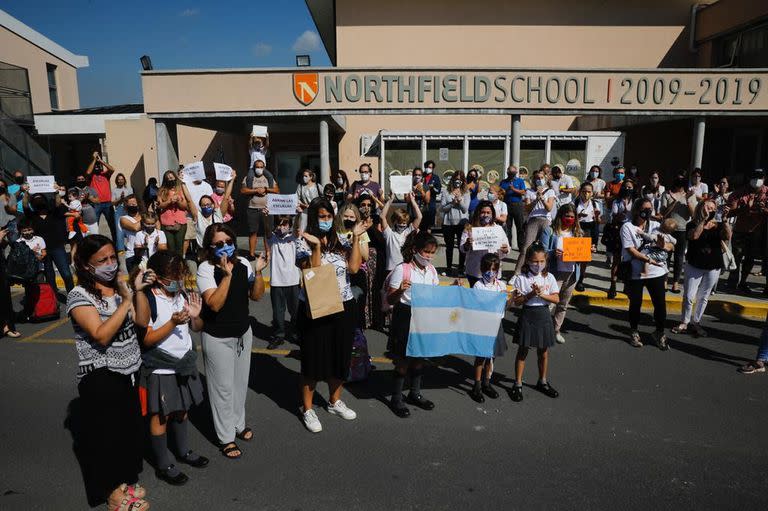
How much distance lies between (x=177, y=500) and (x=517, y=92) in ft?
34.7

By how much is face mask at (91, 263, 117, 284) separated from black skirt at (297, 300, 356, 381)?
1.62m

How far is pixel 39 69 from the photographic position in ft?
82.6

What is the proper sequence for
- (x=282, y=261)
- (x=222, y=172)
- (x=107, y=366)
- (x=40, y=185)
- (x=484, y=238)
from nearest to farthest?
(x=107, y=366)
(x=282, y=261)
(x=484, y=238)
(x=222, y=172)
(x=40, y=185)

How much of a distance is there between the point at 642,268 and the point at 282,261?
464 centimetres

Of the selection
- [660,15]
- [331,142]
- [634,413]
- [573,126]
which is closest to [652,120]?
[573,126]

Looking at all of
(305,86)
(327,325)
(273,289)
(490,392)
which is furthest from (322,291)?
(305,86)

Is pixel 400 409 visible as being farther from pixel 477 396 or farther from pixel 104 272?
pixel 104 272

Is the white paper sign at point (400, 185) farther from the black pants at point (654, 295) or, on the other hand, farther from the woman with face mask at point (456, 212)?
the black pants at point (654, 295)

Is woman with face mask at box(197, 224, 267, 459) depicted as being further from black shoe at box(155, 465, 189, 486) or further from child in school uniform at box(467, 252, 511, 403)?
child in school uniform at box(467, 252, 511, 403)

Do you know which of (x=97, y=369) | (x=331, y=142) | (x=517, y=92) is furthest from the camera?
(x=331, y=142)

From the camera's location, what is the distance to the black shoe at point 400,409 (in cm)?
490

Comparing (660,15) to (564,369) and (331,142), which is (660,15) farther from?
(564,369)

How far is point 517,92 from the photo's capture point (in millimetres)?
11508

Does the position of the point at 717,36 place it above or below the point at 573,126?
above
